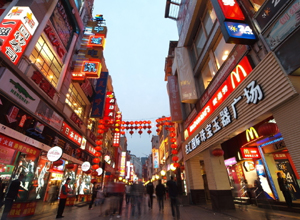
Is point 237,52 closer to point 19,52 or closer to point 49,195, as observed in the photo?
point 19,52

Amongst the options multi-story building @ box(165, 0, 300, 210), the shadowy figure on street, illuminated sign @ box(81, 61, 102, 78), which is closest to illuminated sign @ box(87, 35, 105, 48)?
illuminated sign @ box(81, 61, 102, 78)

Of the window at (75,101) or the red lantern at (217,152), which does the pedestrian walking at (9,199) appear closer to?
the window at (75,101)

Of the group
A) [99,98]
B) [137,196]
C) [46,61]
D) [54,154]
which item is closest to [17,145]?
[54,154]

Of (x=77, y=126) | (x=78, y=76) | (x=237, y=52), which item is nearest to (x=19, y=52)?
(x=78, y=76)

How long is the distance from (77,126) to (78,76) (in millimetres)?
4784

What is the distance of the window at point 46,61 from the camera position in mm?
9727

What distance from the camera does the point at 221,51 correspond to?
9234mm

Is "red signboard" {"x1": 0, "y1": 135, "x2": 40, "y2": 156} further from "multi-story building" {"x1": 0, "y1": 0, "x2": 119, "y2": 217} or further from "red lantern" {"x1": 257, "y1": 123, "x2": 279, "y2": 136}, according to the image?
"red lantern" {"x1": 257, "y1": 123, "x2": 279, "y2": 136}

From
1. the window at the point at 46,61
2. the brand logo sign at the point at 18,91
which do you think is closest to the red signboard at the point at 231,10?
the brand logo sign at the point at 18,91

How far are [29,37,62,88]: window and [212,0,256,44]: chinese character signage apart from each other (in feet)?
35.2

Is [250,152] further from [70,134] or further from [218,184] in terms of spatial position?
[70,134]

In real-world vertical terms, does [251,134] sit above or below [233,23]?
below

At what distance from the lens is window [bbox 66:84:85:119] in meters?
14.2

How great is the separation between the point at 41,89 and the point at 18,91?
1978 millimetres
